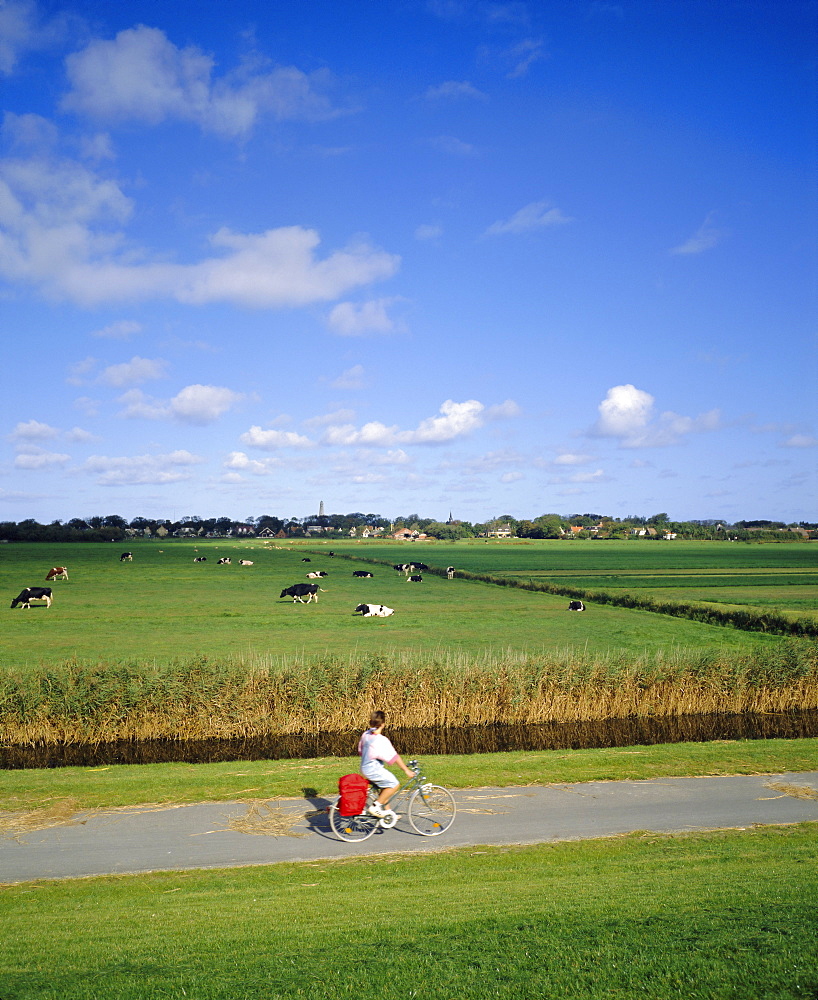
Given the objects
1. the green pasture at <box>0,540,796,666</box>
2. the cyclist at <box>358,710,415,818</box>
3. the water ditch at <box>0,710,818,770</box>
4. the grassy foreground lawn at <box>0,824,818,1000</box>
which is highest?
the cyclist at <box>358,710,415,818</box>

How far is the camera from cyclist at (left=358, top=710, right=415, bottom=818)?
1180 centimetres

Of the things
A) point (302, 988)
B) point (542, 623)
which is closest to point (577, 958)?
point (302, 988)

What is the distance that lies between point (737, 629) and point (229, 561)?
2881 inches

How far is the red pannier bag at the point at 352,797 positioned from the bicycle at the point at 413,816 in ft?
0.83

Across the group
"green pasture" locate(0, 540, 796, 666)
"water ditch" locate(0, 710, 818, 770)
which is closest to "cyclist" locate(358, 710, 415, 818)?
"water ditch" locate(0, 710, 818, 770)

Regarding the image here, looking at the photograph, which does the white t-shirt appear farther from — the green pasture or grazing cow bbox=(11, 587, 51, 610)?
grazing cow bbox=(11, 587, 51, 610)

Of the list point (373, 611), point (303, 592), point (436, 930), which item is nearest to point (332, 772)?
point (436, 930)

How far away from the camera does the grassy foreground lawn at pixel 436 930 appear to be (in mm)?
6879

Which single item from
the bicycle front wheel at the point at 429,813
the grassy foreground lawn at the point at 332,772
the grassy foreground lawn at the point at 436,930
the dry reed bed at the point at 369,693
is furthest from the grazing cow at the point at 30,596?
the bicycle front wheel at the point at 429,813

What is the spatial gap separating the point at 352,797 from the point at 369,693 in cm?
1137

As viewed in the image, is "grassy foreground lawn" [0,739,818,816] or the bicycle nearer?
the bicycle

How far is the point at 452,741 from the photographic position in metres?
21.8

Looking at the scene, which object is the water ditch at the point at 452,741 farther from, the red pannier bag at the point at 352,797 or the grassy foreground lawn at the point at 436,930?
the grassy foreground lawn at the point at 436,930

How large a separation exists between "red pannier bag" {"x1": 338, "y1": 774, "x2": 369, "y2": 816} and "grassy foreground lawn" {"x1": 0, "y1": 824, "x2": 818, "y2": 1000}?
0.76 meters
